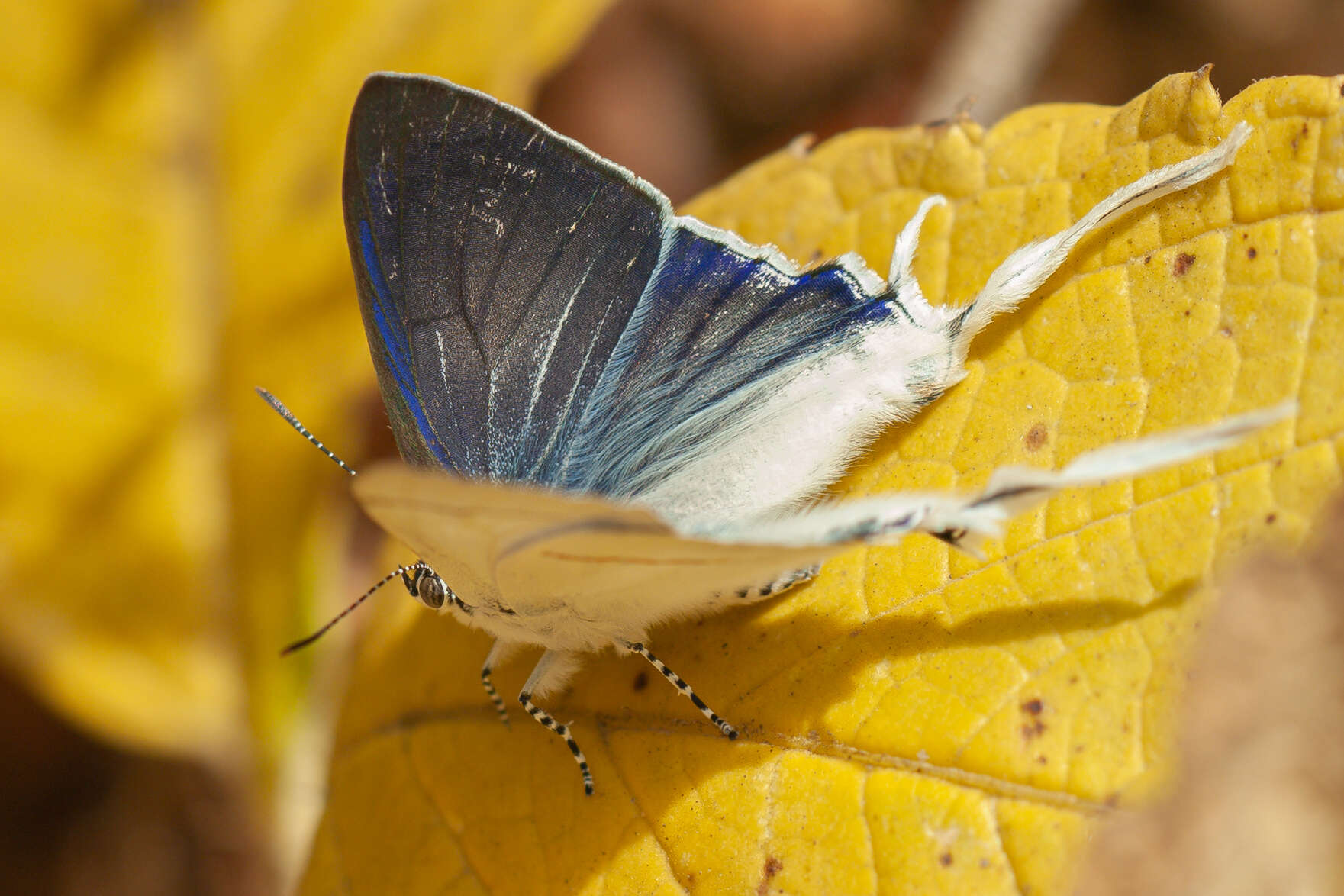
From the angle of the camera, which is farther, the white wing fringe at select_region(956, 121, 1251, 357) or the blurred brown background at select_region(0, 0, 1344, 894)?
the blurred brown background at select_region(0, 0, 1344, 894)

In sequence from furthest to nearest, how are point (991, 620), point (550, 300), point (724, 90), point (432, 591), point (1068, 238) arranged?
point (724, 90)
point (550, 300)
point (432, 591)
point (1068, 238)
point (991, 620)

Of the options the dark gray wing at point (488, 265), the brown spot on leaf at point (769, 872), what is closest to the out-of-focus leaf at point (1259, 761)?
the brown spot on leaf at point (769, 872)

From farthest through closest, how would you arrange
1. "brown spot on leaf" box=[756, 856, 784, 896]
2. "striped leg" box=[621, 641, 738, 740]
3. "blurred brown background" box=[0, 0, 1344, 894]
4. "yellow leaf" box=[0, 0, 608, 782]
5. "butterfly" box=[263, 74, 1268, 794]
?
"blurred brown background" box=[0, 0, 1344, 894]
"yellow leaf" box=[0, 0, 608, 782]
"butterfly" box=[263, 74, 1268, 794]
"striped leg" box=[621, 641, 738, 740]
"brown spot on leaf" box=[756, 856, 784, 896]

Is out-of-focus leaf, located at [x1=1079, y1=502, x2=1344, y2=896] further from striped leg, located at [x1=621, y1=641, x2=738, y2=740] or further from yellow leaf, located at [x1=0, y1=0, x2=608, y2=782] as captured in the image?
yellow leaf, located at [x1=0, y1=0, x2=608, y2=782]

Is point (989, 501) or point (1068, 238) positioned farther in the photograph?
point (1068, 238)

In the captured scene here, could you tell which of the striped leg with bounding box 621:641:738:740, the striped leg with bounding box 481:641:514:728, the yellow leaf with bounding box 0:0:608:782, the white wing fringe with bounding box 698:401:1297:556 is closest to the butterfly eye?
the striped leg with bounding box 481:641:514:728

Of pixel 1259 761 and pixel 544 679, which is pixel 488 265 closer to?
pixel 544 679

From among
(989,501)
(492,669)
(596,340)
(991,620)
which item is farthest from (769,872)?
(596,340)

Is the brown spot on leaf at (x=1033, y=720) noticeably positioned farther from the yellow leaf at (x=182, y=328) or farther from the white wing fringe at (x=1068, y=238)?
the yellow leaf at (x=182, y=328)
